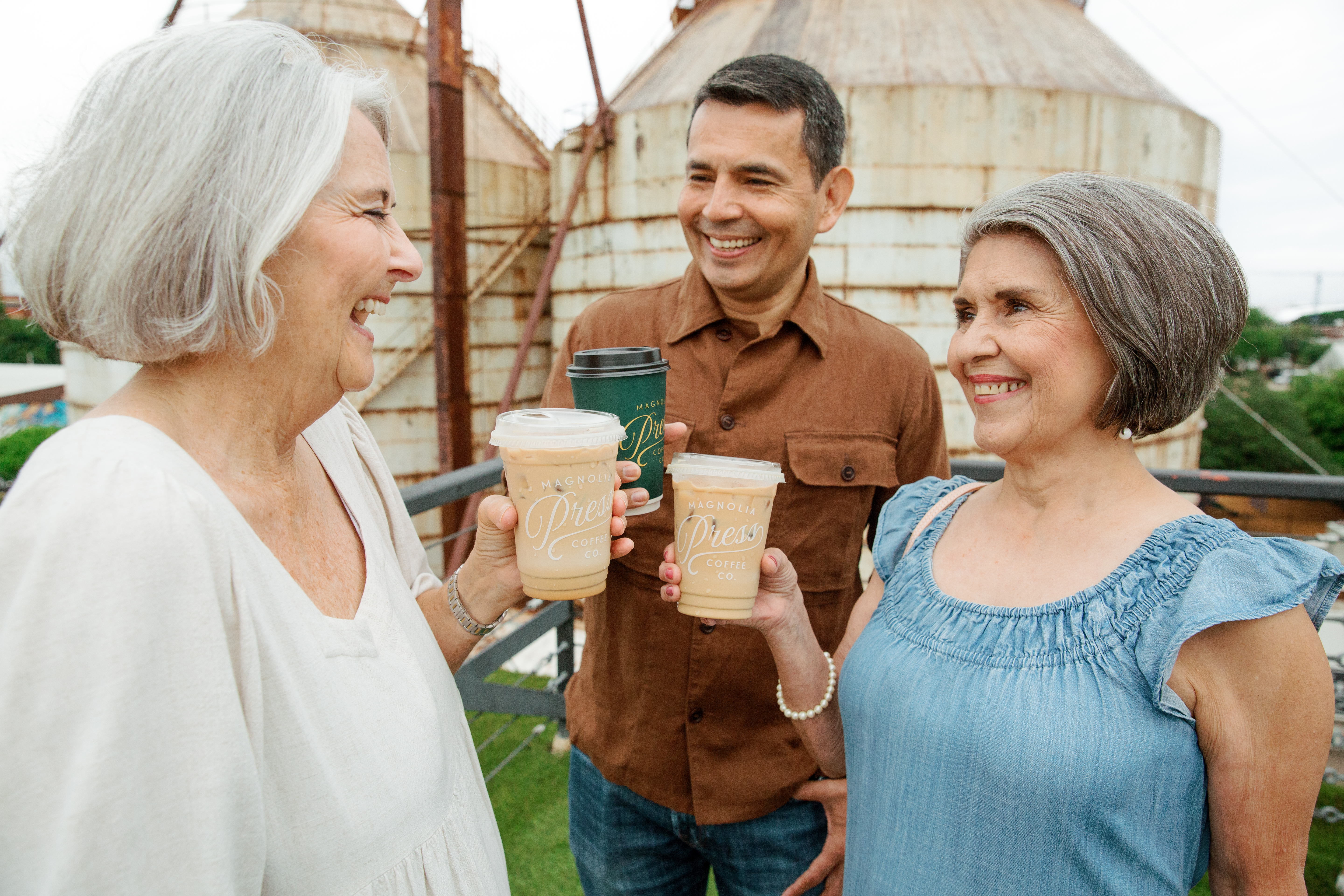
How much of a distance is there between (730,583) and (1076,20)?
13086mm

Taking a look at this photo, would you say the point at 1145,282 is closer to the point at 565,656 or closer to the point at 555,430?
the point at 555,430

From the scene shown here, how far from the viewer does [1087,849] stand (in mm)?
1135

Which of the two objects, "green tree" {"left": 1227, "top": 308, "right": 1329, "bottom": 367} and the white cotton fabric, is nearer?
the white cotton fabric

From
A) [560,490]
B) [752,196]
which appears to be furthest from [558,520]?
[752,196]

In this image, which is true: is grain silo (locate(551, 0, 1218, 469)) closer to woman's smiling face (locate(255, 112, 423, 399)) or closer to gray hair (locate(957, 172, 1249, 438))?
gray hair (locate(957, 172, 1249, 438))

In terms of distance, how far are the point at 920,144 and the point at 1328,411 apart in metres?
26.2

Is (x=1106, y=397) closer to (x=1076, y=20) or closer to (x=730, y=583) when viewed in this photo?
(x=730, y=583)

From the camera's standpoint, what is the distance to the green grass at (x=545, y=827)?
3.12 m

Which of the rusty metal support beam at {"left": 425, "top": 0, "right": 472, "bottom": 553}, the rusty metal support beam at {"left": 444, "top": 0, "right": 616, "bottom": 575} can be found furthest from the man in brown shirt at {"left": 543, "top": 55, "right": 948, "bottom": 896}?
the rusty metal support beam at {"left": 444, "top": 0, "right": 616, "bottom": 575}

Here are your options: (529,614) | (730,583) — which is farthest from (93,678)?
(529,614)

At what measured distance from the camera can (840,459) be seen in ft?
6.26

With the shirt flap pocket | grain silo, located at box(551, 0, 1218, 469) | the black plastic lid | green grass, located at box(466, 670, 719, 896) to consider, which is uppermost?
grain silo, located at box(551, 0, 1218, 469)

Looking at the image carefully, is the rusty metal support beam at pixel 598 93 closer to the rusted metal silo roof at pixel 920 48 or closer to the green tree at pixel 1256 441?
the rusted metal silo roof at pixel 920 48

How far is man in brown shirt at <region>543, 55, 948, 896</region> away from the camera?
6.10 ft
